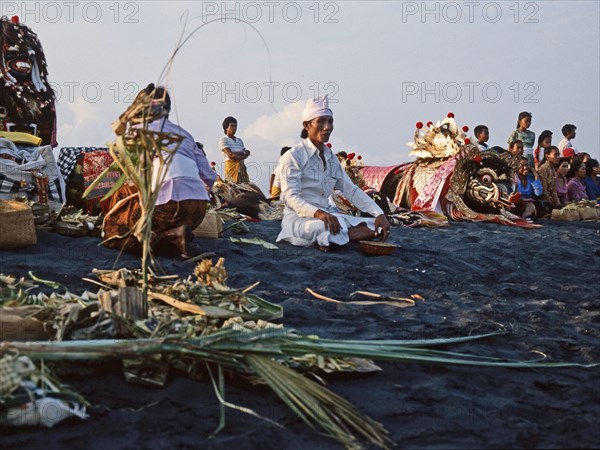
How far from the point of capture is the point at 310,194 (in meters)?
5.95

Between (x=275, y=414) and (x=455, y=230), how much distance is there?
Result: 629 cm

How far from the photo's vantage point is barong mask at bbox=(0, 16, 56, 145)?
648cm

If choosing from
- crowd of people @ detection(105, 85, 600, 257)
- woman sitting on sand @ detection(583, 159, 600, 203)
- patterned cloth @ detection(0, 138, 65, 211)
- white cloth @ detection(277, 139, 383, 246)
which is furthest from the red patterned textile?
patterned cloth @ detection(0, 138, 65, 211)

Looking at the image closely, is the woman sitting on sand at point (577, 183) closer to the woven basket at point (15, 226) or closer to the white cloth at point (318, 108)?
the white cloth at point (318, 108)

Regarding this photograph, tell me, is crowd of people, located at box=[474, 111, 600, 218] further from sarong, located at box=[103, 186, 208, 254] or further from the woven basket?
the woven basket

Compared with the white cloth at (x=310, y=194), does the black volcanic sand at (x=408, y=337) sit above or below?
below

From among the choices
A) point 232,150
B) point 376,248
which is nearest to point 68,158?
point 376,248

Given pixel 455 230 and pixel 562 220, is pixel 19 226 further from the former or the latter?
pixel 562 220

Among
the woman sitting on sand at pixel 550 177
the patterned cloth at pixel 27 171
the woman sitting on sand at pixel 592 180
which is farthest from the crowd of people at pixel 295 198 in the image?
the woman sitting on sand at pixel 592 180

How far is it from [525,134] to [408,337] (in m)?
9.40

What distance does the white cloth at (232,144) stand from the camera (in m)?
10.7

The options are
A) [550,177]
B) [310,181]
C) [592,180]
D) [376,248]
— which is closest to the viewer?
[376,248]

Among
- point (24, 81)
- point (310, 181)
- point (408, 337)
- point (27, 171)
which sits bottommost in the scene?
point (408, 337)

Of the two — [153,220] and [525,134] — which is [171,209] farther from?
[525,134]
